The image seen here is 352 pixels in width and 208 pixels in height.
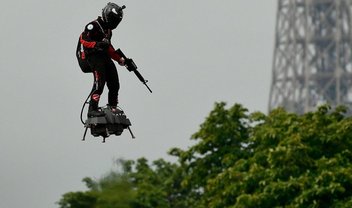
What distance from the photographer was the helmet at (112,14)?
21.3m

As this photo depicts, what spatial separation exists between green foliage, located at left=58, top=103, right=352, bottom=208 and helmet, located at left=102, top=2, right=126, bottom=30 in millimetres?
63183

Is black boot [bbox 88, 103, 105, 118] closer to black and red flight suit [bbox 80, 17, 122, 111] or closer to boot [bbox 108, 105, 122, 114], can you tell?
black and red flight suit [bbox 80, 17, 122, 111]

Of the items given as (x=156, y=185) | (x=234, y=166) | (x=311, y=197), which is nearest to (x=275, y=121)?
(x=234, y=166)

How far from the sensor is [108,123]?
21.4 m

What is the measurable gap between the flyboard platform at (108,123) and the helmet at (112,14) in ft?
3.60

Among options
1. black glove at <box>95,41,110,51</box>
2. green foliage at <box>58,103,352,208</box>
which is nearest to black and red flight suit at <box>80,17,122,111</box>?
black glove at <box>95,41,110,51</box>

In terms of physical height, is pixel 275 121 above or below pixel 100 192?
above

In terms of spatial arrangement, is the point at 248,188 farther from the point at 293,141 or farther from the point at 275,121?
the point at 275,121

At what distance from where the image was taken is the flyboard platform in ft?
69.9

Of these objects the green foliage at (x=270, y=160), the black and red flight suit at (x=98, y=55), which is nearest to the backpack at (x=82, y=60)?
the black and red flight suit at (x=98, y=55)

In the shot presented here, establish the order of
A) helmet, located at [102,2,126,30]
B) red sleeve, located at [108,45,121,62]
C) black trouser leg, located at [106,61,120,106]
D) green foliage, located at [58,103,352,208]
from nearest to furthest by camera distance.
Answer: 1. helmet, located at [102,2,126,30]
2. black trouser leg, located at [106,61,120,106]
3. red sleeve, located at [108,45,121,62]
4. green foliage, located at [58,103,352,208]

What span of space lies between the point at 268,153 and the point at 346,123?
5405 mm

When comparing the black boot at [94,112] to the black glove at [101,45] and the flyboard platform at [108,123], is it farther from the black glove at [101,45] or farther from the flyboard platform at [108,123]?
the black glove at [101,45]

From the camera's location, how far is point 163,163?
15125 centimetres
